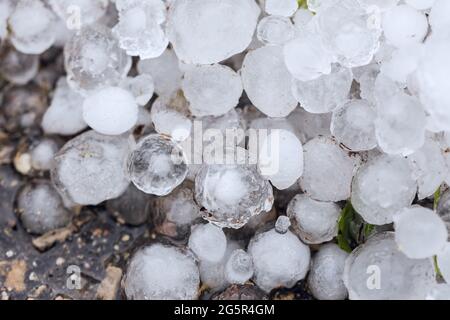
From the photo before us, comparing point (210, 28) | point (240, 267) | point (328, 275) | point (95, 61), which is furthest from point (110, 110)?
point (328, 275)

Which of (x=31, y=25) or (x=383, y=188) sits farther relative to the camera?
(x=31, y=25)

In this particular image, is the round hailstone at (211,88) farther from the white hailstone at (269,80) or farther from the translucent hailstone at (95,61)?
the translucent hailstone at (95,61)

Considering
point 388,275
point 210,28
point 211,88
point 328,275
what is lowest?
point 328,275

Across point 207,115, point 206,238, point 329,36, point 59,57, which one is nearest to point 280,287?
point 206,238

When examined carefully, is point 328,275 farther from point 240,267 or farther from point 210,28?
point 210,28

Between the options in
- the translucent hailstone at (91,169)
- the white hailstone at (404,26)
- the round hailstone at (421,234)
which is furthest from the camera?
the translucent hailstone at (91,169)

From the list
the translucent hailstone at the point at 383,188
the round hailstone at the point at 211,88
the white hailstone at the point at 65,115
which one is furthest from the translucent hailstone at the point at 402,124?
the white hailstone at the point at 65,115

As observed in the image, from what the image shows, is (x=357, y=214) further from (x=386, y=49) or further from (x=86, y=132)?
(x=86, y=132)
